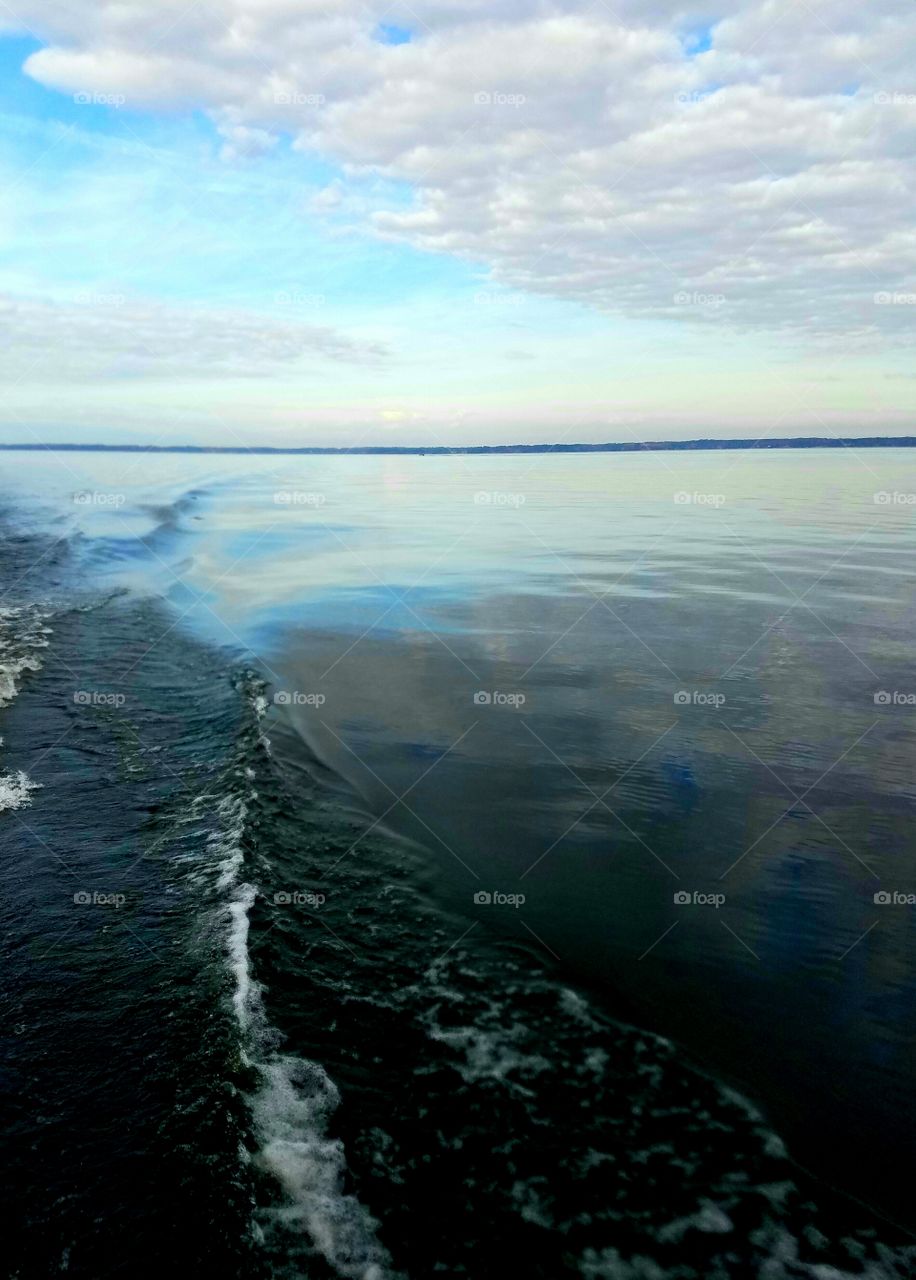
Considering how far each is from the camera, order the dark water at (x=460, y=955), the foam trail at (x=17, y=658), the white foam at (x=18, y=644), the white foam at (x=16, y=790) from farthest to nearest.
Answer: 1. the white foam at (x=18, y=644)
2. the foam trail at (x=17, y=658)
3. the white foam at (x=16, y=790)
4. the dark water at (x=460, y=955)

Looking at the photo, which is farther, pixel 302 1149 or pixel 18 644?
→ pixel 18 644

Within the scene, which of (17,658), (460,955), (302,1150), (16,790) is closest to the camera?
(302,1150)

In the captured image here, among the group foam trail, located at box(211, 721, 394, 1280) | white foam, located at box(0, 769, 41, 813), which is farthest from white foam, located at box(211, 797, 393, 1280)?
white foam, located at box(0, 769, 41, 813)

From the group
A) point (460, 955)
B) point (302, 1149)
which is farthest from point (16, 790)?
point (302, 1149)

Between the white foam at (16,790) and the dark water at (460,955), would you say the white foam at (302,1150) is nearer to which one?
the dark water at (460,955)

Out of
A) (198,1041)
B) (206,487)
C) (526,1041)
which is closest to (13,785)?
(198,1041)

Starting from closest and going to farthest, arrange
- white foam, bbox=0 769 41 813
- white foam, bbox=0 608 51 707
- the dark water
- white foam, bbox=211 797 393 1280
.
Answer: white foam, bbox=211 797 393 1280, the dark water, white foam, bbox=0 769 41 813, white foam, bbox=0 608 51 707

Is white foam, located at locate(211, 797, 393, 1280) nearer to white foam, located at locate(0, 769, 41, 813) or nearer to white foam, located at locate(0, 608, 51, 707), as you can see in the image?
white foam, located at locate(0, 769, 41, 813)

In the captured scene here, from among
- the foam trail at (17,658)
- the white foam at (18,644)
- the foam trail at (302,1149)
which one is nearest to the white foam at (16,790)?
the foam trail at (17,658)

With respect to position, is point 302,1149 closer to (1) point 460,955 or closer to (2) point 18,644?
(1) point 460,955
